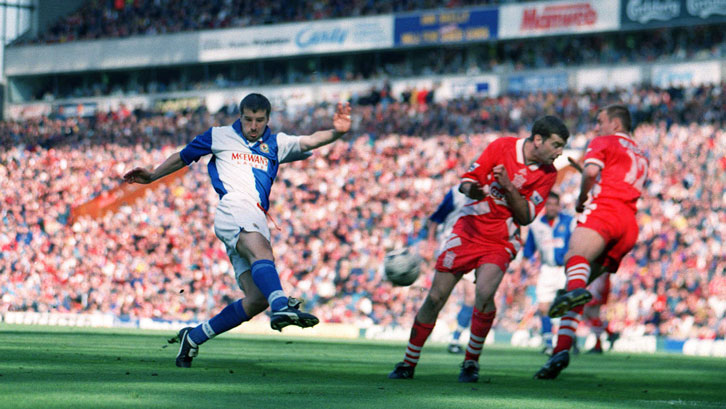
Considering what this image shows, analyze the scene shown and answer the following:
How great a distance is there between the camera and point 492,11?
4084cm

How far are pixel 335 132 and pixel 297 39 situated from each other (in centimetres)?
3792

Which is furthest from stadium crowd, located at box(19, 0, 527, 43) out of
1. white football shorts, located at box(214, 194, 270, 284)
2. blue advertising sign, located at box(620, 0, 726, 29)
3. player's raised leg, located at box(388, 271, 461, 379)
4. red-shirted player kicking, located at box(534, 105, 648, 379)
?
white football shorts, located at box(214, 194, 270, 284)

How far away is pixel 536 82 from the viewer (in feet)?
128

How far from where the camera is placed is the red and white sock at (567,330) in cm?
891

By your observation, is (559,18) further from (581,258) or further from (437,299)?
(437,299)

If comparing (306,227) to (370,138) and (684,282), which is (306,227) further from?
(684,282)

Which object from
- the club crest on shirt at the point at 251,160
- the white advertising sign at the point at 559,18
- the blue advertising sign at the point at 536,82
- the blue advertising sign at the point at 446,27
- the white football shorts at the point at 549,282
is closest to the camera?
the club crest on shirt at the point at 251,160

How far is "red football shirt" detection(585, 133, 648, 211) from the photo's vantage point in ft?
29.6

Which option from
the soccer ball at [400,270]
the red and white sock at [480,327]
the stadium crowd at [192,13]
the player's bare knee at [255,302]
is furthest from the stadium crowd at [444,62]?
the player's bare knee at [255,302]

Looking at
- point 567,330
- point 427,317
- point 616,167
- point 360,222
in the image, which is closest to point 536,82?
point 360,222

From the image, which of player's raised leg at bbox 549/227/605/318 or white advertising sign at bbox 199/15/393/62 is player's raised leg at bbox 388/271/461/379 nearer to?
player's raised leg at bbox 549/227/605/318

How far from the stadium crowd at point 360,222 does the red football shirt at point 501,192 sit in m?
11.2

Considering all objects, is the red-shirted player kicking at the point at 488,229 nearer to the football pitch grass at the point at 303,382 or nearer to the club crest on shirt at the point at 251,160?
the football pitch grass at the point at 303,382

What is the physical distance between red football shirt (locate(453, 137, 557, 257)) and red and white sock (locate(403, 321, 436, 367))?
84cm
